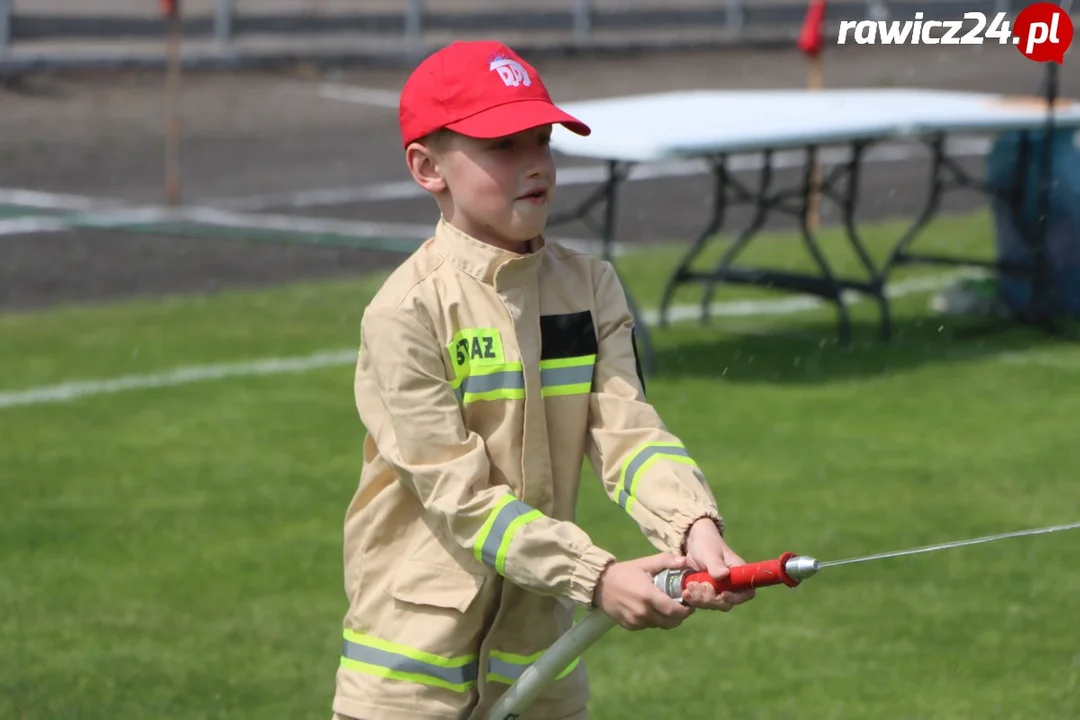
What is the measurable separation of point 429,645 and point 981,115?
25.1ft

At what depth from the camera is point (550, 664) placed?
11.0ft

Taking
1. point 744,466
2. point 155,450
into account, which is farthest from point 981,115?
point 155,450

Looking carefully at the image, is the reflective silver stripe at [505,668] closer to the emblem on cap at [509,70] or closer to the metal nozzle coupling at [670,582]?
the metal nozzle coupling at [670,582]

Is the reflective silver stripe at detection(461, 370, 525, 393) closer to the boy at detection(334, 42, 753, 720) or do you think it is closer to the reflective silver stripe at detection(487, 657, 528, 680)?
the boy at detection(334, 42, 753, 720)

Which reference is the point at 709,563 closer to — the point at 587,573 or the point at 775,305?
the point at 587,573

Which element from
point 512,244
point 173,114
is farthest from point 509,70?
point 173,114

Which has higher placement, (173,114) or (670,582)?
(670,582)

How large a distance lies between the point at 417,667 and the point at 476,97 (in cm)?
106

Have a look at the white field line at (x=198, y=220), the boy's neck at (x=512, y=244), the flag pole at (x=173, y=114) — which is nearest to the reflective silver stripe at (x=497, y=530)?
the boy's neck at (x=512, y=244)

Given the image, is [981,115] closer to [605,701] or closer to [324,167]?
[605,701]

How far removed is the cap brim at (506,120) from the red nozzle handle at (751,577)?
861 millimetres

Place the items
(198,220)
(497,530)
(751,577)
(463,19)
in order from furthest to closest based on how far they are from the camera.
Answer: (463,19) → (198,220) → (497,530) → (751,577)

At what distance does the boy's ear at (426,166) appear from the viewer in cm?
352

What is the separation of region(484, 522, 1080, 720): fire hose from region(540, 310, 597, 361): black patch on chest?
531 millimetres
